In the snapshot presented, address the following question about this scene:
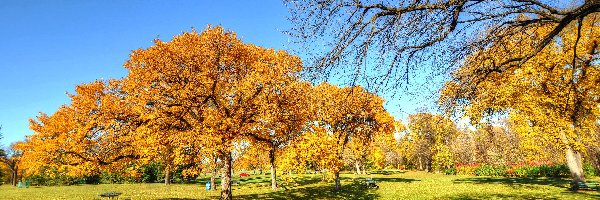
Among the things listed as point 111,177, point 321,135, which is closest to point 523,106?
point 321,135

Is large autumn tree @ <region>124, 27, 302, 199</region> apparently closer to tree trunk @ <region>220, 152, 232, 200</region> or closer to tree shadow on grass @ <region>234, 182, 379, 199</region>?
tree trunk @ <region>220, 152, 232, 200</region>

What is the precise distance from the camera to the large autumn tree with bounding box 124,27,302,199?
16828 mm

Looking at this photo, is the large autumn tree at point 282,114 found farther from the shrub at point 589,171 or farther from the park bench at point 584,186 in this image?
the shrub at point 589,171

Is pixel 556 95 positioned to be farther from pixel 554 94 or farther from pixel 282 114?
pixel 282 114

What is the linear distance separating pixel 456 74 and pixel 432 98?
2.65 feet

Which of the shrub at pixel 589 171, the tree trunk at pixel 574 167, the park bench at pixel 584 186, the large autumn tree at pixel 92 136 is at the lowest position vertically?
the shrub at pixel 589 171

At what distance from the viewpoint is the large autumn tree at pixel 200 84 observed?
1683 centimetres

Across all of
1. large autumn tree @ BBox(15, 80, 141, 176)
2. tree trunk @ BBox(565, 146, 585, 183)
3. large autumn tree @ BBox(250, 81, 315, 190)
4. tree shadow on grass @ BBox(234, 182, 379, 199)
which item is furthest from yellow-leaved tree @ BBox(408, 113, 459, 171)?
large autumn tree @ BBox(15, 80, 141, 176)

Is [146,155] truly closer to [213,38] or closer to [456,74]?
[213,38]

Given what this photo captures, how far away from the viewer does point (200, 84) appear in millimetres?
17234

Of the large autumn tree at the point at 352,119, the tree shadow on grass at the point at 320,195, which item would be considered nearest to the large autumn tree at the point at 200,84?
the tree shadow on grass at the point at 320,195

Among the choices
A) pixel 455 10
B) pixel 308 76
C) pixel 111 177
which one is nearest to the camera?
Result: pixel 455 10

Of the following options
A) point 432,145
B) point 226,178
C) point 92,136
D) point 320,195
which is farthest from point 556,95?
point 432,145

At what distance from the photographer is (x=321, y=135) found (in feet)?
70.3
